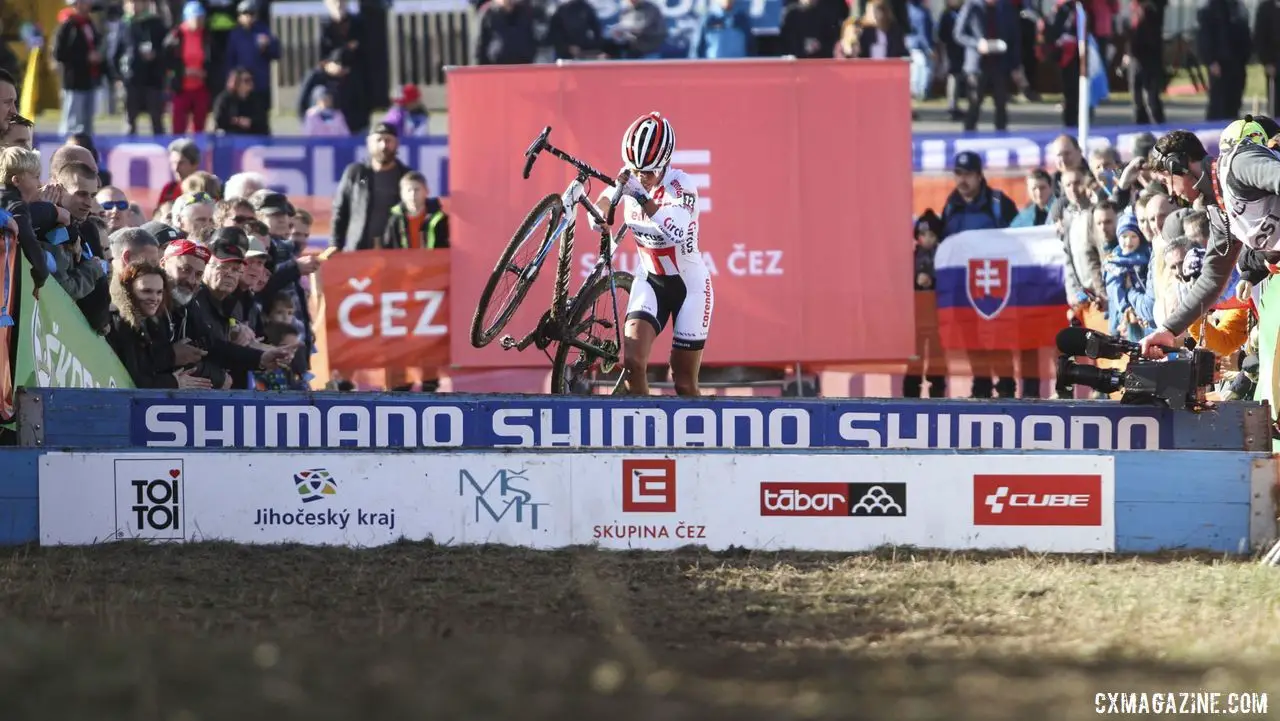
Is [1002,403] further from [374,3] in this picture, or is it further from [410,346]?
[374,3]

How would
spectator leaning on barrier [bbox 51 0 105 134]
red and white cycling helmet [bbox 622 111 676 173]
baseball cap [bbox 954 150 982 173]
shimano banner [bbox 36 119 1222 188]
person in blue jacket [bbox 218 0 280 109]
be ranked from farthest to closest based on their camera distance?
person in blue jacket [bbox 218 0 280 109]
spectator leaning on barrier [bbox 51 0 105 134]
shimano banner [bbox 36 119 1222 188]
baseball cap [bbox 954 150 982 173]
red and white cycling helmet [bbox 622 111 676 173]

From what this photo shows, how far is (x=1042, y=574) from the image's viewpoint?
7.64 meters

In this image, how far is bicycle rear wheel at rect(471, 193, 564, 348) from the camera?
10.2 meters

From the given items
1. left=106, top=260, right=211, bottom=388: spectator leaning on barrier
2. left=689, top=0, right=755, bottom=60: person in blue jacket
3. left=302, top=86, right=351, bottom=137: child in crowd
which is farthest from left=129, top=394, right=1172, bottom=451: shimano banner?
left=689, top=0, right=755, bottom=60: person in blue jacket

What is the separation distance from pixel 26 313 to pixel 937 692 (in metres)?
5.09

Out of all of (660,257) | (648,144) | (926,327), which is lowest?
(926,327)

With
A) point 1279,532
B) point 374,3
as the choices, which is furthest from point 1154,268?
point 374,3

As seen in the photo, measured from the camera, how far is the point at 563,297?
34.1 ft

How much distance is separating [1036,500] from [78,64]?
39.7 feet

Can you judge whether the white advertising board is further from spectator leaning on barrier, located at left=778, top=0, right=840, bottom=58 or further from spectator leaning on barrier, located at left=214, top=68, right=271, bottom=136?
spectator leaning on barrier, located at left=778, top=0, right=840, bottom=58

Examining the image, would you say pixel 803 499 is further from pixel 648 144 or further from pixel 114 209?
pixel 114 209

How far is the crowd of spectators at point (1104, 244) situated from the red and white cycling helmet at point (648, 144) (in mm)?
2972
